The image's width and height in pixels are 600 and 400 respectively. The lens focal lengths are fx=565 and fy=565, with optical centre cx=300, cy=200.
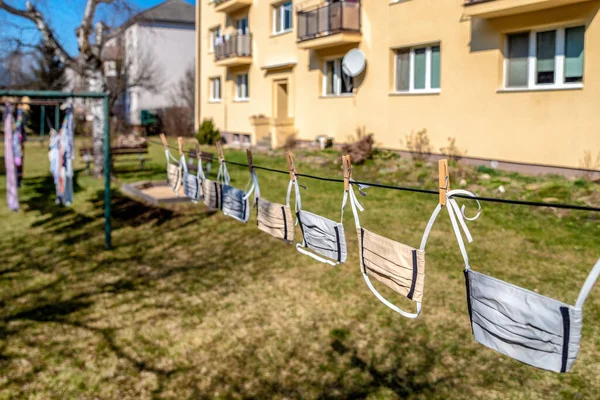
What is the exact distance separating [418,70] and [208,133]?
13.1 metres

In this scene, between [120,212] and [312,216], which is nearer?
[312,216]

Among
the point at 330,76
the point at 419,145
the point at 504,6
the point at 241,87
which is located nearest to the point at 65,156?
the point at 504,6

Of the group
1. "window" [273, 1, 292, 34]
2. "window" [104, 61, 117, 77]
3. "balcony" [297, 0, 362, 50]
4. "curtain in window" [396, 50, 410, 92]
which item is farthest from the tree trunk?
"window" [104, 61, 117, 77]

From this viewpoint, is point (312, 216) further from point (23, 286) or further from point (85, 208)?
point (85, 208)

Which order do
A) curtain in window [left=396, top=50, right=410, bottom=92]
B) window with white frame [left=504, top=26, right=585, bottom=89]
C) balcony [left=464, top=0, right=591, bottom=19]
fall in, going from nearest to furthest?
balcony [left=464, top=0, right=591, bottom=19] → window with white frame [left=504, top=26, right=585, bottom=89] → curtain in window [left=396, top=50, right=410, bottom=92]

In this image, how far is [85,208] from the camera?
37.4ft

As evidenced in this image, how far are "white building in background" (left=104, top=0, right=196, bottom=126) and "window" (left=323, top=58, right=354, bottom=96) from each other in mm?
19199

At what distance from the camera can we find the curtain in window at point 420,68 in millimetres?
15305

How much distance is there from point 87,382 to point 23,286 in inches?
110

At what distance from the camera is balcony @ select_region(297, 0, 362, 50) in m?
17.2

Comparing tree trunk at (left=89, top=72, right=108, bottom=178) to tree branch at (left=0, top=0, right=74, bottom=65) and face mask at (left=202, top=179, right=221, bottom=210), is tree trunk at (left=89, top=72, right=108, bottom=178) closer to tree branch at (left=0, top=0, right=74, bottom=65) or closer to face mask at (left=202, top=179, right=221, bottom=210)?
tree branch at (left=0, top=0, right=74, bottom=65)

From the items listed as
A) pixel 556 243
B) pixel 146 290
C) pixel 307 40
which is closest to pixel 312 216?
pixel 146 290

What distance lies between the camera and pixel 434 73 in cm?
1498

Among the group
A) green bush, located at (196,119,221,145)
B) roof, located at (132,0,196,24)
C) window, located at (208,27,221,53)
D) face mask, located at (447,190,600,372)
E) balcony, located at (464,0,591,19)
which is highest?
roof, located at (132,0,196,24)
